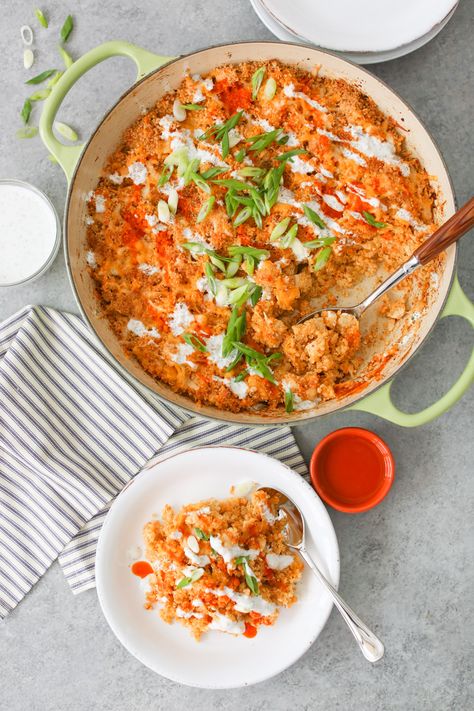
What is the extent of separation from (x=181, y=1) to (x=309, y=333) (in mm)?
1303

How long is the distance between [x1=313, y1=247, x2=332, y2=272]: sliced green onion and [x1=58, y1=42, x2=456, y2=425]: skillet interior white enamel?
0.38 m

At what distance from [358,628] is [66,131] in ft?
6.61

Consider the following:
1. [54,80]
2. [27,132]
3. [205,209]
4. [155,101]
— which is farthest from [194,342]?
[54,80]

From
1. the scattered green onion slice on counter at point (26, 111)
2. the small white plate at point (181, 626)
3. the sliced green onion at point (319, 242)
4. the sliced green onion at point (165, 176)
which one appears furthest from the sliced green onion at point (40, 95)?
the small white plate at point (181, 626)

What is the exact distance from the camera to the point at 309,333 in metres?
2.24

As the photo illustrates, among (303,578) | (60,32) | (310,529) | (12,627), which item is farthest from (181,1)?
(12,627)

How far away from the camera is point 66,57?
2.44 metres

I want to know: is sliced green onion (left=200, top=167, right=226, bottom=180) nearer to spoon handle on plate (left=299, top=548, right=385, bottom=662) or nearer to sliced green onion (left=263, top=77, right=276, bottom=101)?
sliced green onion (left=263, top=77, right=276, bottom=101)

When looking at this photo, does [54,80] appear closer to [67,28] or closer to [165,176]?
[67,28]

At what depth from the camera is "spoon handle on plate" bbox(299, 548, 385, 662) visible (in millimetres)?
Result: 2248

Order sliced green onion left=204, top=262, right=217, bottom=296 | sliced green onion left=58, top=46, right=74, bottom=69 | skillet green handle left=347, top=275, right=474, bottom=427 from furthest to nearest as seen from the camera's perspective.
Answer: sliced green onion left=58, top=46, right=74, bottom=69 → sliced green onion left=204, top=262, right=217, bottom=296 → skillet green handle left=347, top=275, right=474, bottom=427

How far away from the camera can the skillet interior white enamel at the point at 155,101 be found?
2.16 m

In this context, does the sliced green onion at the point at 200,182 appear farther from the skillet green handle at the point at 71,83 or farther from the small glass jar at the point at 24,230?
the small glass jar at the point at 24,230

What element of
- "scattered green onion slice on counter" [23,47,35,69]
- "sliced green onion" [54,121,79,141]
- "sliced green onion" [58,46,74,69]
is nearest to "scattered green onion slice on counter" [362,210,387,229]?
"sliced green onion" [54,121,79,141]
